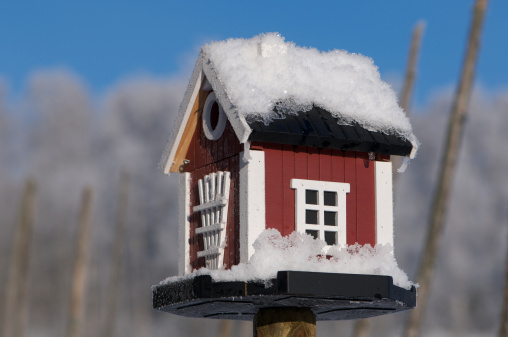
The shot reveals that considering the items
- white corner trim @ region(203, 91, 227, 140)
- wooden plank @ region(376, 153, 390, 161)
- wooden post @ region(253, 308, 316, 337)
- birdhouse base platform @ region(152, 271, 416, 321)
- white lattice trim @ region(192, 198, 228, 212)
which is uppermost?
white corner trim @ region(203, 91, 227, 140)

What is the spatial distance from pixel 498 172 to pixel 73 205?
21059 millimetres

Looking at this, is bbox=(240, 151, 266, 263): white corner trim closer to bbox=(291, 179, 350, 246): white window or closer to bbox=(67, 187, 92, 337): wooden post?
bbox=(291, 179, 350, 246): white window

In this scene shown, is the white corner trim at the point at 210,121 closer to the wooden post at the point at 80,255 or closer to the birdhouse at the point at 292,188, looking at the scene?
the birdhouse at the point at 292,188

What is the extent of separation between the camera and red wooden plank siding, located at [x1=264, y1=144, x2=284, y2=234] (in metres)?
3.99

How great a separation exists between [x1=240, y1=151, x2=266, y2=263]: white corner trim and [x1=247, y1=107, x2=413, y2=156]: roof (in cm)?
16

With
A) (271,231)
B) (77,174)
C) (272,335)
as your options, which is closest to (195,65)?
(271,231)

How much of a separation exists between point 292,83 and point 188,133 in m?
0.87

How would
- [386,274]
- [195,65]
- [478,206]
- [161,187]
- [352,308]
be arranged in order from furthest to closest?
[478,206], [161,187], [195,65], [352,308], [386,274]

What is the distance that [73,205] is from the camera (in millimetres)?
40344

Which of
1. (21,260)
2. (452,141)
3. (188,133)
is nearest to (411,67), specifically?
(452,141)

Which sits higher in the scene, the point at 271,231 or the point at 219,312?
the point at 271,231

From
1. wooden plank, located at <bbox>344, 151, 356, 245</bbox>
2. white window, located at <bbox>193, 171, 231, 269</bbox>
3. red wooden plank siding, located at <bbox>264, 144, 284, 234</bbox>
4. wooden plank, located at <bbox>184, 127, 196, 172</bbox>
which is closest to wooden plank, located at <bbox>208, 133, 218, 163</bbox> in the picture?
white window, located at <bbox>193, 171, 231, 269</bbox>

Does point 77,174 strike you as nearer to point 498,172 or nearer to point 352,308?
point 498,172

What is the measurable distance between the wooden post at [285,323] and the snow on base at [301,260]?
0.30 m
